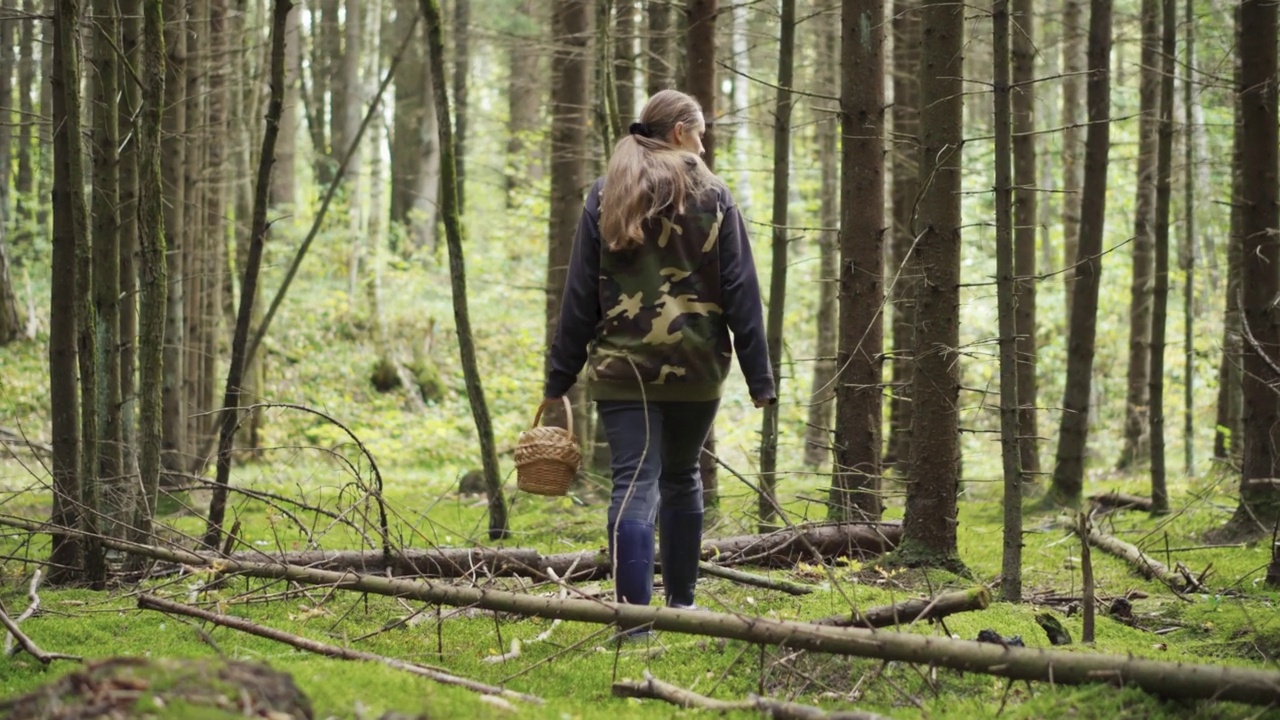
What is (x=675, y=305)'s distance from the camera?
4605mm

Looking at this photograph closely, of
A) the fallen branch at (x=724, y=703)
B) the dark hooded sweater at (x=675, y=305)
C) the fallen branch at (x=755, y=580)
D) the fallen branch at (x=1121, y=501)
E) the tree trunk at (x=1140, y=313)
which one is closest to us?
the fallen branch at (x=724, y=703)

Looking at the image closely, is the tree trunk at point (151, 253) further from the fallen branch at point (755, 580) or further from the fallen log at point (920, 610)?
the fallen log at point (920, 610)

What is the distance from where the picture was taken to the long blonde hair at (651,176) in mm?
4547

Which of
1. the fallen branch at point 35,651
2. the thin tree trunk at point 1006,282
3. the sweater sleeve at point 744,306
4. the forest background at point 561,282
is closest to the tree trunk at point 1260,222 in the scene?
the forest background at point 561,282

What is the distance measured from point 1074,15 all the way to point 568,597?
407 inches

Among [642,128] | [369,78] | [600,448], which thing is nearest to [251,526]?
[600,448]

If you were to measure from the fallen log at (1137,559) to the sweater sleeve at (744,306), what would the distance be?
2.13 metres

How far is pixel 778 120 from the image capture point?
8.04 meters

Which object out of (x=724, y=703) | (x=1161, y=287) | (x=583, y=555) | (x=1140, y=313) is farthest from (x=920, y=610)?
(x=1140, y=313)

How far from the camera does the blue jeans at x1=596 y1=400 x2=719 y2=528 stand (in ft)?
14.9

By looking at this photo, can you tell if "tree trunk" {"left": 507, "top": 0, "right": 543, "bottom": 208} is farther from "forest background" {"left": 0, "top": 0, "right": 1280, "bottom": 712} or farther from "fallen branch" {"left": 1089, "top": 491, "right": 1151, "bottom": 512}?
"fallen branch" {"left": 1089, "top": 491, "right": 1151, "bottom": 512}

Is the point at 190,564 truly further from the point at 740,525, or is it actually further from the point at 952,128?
the point at 952,128

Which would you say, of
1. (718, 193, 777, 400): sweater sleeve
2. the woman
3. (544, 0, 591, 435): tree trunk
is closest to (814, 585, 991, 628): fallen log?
the woman

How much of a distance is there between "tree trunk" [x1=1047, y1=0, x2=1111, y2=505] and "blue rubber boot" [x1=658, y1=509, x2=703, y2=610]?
5.40 metres
